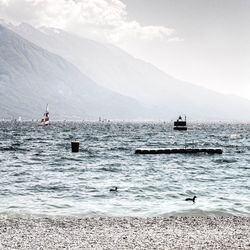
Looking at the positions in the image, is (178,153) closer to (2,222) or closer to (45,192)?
(45,192)

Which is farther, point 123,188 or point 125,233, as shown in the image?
point 123,188

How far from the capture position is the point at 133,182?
1337 inches

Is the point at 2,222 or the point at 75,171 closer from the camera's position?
the point at 2,222

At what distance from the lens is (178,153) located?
63.7m

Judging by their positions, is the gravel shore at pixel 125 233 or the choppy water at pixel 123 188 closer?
the gravel shore at pixel 125 233

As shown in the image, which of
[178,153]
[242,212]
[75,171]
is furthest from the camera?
[178,153]

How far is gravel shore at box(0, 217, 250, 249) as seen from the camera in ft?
52.2

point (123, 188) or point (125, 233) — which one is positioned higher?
point (125, 233)

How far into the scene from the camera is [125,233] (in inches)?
699

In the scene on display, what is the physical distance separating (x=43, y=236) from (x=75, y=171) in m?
24.3

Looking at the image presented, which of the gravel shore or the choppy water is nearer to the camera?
the gravel shore

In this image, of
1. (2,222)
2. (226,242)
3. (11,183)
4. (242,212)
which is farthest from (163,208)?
(11,183)

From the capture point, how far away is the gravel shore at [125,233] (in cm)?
1591

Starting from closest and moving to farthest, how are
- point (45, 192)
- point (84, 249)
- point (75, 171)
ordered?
point (84, 249)
point (45, 192)
point (75, 171)
